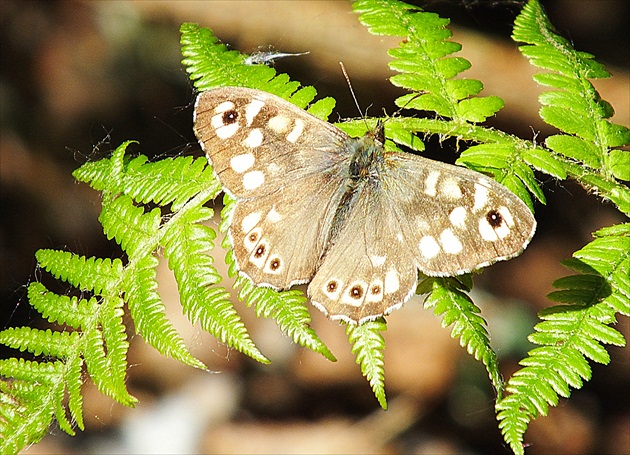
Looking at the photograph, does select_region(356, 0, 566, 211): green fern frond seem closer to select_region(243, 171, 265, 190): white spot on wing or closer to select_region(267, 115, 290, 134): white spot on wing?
select_region(267, 115, 290, 134): white spot on wing

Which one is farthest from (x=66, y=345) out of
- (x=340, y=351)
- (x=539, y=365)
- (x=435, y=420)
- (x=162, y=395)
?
(x=435, y=420)

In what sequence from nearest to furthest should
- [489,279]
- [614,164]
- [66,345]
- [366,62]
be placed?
[66,345] → [614,164] → [489,279] → [366,62]

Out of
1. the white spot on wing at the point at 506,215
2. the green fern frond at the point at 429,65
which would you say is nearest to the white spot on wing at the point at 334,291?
the white spot on wing at the point at 506,215

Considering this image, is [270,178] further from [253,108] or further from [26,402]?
[26,402]

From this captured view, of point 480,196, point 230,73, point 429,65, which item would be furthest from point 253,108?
point 480,196

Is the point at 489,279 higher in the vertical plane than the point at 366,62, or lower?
lower

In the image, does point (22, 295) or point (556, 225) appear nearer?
point (22, 295)

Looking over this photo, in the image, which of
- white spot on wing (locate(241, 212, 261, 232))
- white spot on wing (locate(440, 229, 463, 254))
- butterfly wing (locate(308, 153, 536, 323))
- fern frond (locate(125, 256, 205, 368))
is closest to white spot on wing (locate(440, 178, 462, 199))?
butterfly wing (locate(308, 153, 536, 323))

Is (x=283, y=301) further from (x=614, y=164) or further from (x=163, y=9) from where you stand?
(x=163, y=9)
